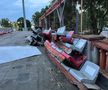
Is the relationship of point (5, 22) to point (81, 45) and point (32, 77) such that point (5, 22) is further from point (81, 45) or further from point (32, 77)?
point (32, 77)

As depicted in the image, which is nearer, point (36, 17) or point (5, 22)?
point (36, 17)

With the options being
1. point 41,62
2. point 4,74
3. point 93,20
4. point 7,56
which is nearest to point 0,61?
point 7,56

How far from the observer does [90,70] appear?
4.94m

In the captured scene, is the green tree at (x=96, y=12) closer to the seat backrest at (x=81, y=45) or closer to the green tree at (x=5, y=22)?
the seat backrest at (x=81, y=45)

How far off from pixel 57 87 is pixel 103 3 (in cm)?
690

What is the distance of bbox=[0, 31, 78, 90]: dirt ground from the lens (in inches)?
189

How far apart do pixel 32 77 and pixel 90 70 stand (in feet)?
4.37

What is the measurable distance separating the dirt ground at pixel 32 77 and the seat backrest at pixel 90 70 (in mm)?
366

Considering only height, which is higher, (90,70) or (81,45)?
(81,45)

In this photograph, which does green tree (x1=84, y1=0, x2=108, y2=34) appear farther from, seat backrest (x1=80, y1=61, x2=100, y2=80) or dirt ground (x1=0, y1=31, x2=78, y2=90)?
seat backrest (x1=80, y1=61, x2=100, y2=80)

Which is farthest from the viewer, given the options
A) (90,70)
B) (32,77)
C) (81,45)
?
(81,45)

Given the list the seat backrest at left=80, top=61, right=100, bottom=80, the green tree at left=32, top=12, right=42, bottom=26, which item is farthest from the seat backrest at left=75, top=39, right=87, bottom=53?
the green tree at left=32, top=12, right=42, bottom=26

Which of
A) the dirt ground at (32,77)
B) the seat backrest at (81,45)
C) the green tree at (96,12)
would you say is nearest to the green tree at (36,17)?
the green tree at (96,12)

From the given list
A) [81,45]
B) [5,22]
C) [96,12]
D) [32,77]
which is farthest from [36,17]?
[32,77]
